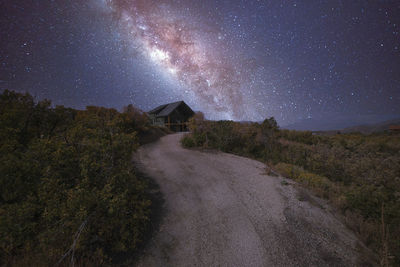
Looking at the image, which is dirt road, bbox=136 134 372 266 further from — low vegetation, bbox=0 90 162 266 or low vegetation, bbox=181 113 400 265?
low vegetation, bbox=0 90 162 266

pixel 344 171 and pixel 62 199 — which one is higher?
pixel 62 199

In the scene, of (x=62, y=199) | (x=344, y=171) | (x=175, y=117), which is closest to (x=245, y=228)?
(x=62, y=199)

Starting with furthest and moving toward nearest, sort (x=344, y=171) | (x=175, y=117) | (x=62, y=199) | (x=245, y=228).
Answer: (x=175, y=117) < (x=344, y=171) < (x=245, y=228) < (x=62, y=199)

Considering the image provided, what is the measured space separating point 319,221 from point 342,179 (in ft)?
21.8

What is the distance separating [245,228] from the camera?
12.1 feet

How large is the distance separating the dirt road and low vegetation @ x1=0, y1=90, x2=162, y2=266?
0.96 meters

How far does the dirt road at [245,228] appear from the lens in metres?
2.93

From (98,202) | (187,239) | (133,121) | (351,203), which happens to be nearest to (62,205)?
(98,202)

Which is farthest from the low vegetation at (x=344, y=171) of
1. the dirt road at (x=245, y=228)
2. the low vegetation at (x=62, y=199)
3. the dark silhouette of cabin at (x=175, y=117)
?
the dark silhouette of cabin at (x=175, y=117)

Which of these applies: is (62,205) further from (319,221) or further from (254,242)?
(319,221)

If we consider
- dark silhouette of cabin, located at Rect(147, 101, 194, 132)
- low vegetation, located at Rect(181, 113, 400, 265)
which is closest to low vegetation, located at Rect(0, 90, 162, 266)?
low vegetation, located at Rect(181, 113, 400, 265)

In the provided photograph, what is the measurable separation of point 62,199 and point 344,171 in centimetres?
1298

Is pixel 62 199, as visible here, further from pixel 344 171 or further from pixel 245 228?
pixel 344 171

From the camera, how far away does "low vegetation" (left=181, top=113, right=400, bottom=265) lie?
345cm
